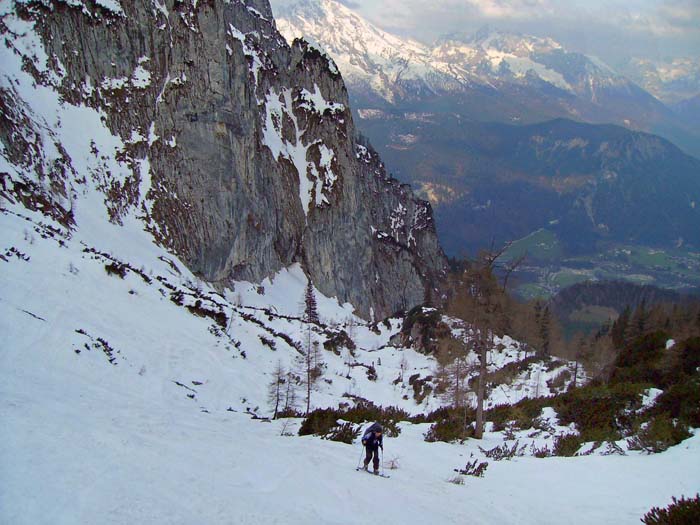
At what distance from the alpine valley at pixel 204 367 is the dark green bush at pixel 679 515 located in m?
1.01

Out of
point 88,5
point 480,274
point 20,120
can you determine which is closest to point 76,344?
point 480,274

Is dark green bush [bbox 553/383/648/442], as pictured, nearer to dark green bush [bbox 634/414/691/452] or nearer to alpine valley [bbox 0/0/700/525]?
alpine valley [bbox 0/0/700/525]

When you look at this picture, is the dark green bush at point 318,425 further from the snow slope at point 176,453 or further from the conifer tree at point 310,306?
the conifer tree at point 310,306

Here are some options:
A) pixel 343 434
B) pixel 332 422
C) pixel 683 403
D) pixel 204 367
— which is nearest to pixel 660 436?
pixel 683 403

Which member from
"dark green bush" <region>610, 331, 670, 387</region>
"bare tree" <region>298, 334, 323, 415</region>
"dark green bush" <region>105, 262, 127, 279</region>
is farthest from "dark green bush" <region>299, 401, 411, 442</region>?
"dark green bush" <region>105, 262, 127, 279</region>

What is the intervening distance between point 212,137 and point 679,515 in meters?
82.3

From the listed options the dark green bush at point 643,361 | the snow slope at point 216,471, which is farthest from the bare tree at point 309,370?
the dark green bush at point 643,361

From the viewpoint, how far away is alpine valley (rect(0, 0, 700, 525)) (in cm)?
784

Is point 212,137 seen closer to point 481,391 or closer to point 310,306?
point 310,306

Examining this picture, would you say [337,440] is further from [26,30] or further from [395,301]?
[395,301]

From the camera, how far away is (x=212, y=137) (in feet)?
267

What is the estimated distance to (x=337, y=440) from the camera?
43.7 ft

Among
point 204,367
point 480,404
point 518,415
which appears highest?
point 204,367

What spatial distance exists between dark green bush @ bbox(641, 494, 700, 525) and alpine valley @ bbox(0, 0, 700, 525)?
1.01 metres
